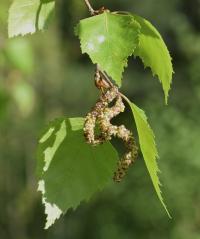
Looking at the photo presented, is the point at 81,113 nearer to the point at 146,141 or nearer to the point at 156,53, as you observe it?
the point at 156,53

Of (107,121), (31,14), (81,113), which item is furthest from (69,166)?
(81,113)

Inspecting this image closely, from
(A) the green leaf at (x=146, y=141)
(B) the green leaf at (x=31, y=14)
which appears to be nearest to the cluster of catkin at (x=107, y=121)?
(A) the green leaf at (x=146, y=141)

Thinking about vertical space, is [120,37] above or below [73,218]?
above

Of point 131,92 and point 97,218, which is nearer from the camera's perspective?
point 97,218

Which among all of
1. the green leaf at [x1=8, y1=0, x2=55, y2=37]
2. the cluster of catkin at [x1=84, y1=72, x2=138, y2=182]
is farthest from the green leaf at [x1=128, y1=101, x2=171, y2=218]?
the green leaf at [x1=8, y1=0, x2=55, y2=37]

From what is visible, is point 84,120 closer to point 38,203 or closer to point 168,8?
point 38,203

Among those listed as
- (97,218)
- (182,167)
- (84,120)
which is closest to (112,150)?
(84,120)

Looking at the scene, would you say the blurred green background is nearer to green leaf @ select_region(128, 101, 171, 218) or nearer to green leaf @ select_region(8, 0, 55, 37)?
green leaf @ select_region(8, 0, 55, 37)

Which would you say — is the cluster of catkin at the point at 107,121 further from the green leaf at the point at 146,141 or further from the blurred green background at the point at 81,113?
the blurred green background at the point at 81,113
